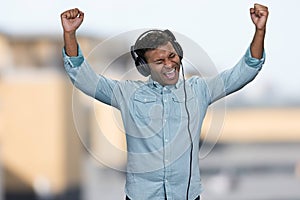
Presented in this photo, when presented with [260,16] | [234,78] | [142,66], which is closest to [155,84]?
[142,66]

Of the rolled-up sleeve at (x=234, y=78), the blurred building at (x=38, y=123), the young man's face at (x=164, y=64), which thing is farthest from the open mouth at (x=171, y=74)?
the blurred building at (x=38, y=123)

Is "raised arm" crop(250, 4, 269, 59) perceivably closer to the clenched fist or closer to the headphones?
the clenched fist

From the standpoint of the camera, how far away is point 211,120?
2.66 meters

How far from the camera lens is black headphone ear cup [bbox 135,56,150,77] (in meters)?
2.58

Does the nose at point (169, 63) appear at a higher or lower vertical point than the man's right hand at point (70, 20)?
lower

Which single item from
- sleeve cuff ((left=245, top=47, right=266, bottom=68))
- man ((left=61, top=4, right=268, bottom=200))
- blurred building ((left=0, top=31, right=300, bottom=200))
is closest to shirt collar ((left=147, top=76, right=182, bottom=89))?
man ((left=61, top=4, right=268, bottom=200))

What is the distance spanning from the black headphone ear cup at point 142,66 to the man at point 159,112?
21 mm

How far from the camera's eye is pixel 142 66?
8.50 ft

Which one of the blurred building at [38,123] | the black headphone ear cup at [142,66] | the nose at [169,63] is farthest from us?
the blurred building at [38,123]

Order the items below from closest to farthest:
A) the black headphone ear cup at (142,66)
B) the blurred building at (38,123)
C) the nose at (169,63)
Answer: the nose at (169,63)
the black headphone ear cup at (142,66)
the blurred building at (38,123)

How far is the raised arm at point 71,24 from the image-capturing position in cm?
250

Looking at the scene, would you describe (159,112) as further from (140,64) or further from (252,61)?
(252,61)

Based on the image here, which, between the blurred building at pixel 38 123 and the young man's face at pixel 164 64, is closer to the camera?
the young man's face at pixel 164 64

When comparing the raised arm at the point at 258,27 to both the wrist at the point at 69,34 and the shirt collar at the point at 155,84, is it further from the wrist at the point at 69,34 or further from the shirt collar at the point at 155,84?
the wrist at the point at 69,34
